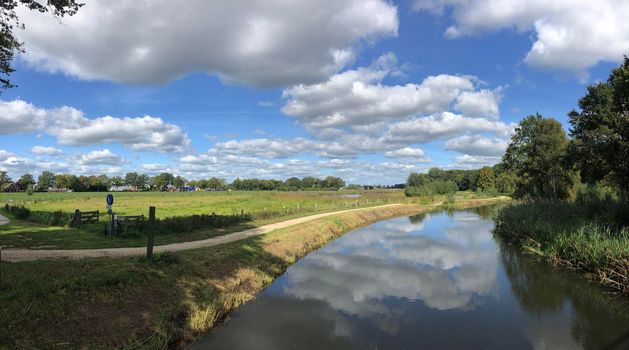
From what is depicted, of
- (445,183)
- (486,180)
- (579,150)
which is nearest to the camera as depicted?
(579,150)

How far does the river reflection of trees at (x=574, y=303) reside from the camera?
36.6ft

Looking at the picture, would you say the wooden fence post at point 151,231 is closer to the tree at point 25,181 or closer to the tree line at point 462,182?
the tree line at point 462,182

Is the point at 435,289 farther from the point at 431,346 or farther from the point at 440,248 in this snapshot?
the point at 440,248

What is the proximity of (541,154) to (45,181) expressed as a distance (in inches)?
7801

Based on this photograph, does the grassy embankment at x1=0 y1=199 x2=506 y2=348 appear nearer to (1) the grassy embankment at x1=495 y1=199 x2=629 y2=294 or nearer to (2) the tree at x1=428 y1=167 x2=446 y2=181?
(1) the grassy embankment at x1=495 y1=199 x2=629 y2=294

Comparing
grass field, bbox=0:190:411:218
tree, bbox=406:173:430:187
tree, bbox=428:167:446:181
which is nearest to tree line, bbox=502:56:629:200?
grass field, bbox=0:190:411:218

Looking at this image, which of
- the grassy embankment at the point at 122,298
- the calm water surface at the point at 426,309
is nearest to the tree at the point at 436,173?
the calm water surface at the point at 426,309

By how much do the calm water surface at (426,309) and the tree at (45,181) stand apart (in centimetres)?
19418

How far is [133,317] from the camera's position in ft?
34.3

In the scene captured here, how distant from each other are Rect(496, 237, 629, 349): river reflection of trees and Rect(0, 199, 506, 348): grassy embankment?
9979mm

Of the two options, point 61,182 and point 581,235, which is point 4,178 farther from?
point 581,235

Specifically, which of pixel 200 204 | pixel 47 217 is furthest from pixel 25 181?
pixel 47 217

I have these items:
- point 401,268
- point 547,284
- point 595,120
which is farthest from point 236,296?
point 595,120

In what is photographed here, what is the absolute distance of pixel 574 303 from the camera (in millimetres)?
14320
